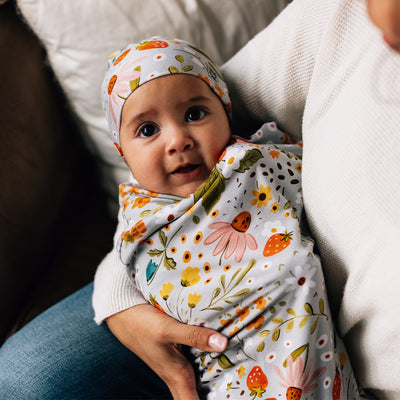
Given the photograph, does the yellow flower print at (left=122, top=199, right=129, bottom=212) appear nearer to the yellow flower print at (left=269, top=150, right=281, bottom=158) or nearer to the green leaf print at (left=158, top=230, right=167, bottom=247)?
the green leaf print at (left=158, top=230, right=167, bottom=247)

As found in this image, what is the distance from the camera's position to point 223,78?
805 millimetres

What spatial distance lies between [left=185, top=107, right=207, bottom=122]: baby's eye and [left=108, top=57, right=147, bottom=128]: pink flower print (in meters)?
0.10

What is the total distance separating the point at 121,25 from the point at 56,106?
0.27 m

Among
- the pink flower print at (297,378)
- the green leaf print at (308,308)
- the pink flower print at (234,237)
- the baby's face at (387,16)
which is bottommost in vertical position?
the pink flower print at (297,378)

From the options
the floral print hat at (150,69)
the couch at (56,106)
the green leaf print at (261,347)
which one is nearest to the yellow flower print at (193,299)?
the green leaf print at (261,347)

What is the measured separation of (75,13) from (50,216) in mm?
437

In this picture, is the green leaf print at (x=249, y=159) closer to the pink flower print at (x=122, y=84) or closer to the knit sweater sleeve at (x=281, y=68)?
the knit sweater sleeve at (x=281, y=68)

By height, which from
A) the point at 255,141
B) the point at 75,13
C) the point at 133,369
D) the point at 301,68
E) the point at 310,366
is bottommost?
the point at 133,369

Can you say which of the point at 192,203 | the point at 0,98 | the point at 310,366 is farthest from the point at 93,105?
the point at 310,366

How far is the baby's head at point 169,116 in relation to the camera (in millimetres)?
687

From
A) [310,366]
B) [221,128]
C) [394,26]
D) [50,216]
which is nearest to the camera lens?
[394,26]

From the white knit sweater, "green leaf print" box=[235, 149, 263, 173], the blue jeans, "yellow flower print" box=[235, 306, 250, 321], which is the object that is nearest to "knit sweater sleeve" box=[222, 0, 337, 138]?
the white knit sweater

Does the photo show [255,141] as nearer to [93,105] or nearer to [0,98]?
[93,105]

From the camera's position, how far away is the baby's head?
687 mm
